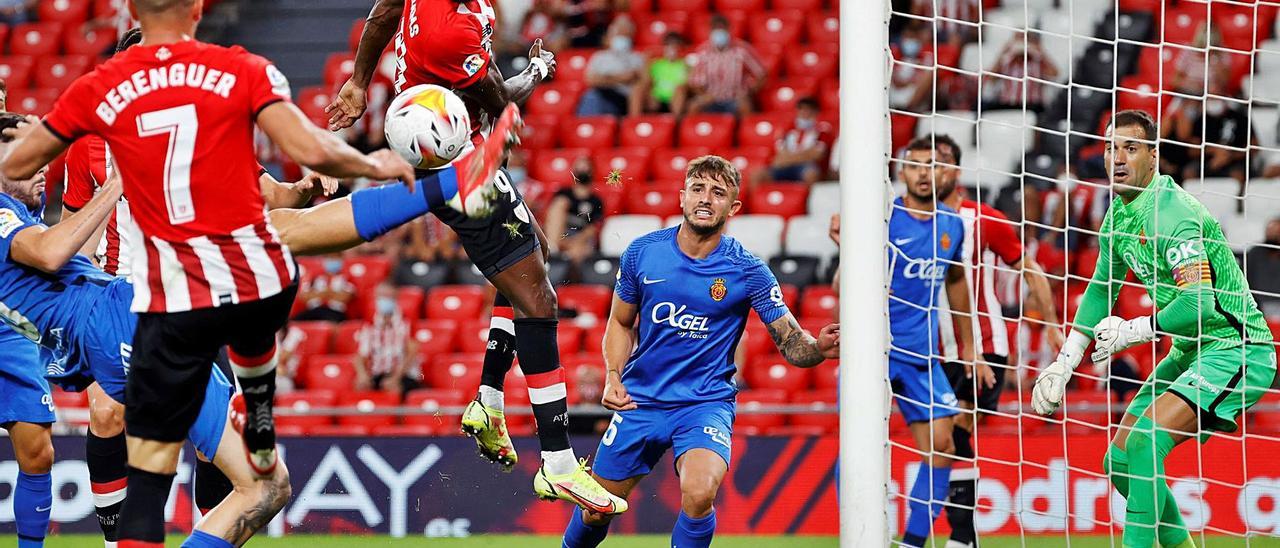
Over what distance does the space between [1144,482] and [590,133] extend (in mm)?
6805

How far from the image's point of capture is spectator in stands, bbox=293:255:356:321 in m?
10.9

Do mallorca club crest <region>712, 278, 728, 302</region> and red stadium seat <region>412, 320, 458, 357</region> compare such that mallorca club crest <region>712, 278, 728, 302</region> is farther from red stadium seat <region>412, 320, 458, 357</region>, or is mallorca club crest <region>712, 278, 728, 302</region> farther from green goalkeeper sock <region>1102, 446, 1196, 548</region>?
red stadium seat <region>412, 320, 458, 357</region>

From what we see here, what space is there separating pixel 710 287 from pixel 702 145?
5872 mm

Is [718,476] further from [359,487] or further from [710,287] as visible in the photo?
[359,487]

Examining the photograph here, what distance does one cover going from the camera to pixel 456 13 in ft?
17.4

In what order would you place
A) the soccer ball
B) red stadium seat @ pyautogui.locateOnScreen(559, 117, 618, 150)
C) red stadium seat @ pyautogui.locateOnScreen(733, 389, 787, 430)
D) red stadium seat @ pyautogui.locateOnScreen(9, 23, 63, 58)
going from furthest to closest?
red stadium seat @ pyautogui.locateOnScreen(9, 23, 63, 58)
red stadium seat @ pyautogui.locateOnScreen(559, 117, 618, 150)
red stadium seat @ pyautogui.locateOnScreen(733, 389, 787, 430)
the soccer ball

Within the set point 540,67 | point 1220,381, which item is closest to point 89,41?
point 540,67

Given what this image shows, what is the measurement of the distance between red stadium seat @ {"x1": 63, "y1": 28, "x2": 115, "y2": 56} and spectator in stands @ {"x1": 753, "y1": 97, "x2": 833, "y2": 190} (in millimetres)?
6780

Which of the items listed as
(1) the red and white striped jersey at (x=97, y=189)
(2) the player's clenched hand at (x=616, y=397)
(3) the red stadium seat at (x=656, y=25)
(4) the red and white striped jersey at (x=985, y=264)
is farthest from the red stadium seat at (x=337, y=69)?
(2) the player's clenched hand at (x=616, y=397)

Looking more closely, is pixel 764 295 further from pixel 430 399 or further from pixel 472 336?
pixel 472 336

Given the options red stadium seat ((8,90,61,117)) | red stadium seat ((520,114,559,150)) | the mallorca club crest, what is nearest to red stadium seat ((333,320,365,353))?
red stadium seat ((520,114,559,150))

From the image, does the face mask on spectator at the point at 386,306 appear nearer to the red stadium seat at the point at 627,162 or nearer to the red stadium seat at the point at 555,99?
the red stadium seat at the point at 627,162

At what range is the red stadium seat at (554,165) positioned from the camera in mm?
11055

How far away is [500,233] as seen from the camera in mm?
5355
